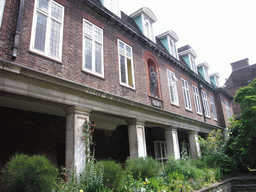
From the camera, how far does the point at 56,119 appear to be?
9.92m

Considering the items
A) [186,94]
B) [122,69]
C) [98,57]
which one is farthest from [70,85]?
[186,94]

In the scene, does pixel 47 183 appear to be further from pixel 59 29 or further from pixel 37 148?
pixel 59 29

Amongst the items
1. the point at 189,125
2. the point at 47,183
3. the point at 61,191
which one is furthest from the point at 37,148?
the point at 189,125

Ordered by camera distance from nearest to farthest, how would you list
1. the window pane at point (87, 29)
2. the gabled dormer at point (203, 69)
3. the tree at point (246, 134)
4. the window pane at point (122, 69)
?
the window pane at point (87, 29) → the window pane at point (122, 69) → the tree at point (246, 134) → the gabled dormer at point (203, 69)

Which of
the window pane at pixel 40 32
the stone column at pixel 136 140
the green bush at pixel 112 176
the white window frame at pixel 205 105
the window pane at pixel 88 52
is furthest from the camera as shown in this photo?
the white window frame at pixel 205 105

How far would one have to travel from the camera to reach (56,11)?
8.10 meters

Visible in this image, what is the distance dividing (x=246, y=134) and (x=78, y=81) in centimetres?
1125

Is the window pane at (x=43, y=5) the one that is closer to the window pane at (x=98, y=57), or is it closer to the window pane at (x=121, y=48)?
the window pane at (x=98, y=57)

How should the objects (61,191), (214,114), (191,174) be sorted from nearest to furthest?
(61,191), (191,174), (214,114)

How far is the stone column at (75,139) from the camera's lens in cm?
696

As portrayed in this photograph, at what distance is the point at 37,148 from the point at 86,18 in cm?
625

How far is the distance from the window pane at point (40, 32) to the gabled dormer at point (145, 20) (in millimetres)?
8232

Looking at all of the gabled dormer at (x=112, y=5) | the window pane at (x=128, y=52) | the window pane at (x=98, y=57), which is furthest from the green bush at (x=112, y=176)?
the gabled dormer at (x=112, y=5)

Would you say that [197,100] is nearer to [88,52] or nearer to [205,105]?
[205,105]
